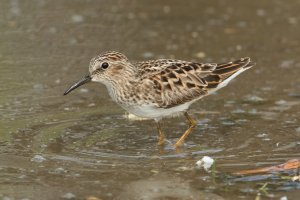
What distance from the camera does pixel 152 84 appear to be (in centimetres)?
1024

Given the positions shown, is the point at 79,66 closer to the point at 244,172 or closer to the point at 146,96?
the point at 146,96

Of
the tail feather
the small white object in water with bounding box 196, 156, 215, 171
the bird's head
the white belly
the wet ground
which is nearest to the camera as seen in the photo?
the wet ground

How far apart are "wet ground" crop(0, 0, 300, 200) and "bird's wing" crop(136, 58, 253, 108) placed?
2.15 ft

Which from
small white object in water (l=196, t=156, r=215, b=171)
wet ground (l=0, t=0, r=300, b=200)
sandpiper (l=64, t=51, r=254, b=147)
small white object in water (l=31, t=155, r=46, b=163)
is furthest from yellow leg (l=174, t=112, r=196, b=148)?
small white object in water (l=31, t=155, r=46, b=163)

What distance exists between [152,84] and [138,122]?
4.38 feet

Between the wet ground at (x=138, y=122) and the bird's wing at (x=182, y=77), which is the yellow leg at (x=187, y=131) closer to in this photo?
the wet ground at (x=138, y=122)

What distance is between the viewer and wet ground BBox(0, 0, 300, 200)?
8640mm

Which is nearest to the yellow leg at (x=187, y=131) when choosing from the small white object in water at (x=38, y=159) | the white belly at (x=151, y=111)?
the white belly at (x=151, y=111)

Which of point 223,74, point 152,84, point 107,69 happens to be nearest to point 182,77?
point 152,84

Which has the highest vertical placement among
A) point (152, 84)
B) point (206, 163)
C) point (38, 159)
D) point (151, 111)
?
point (152, 84)

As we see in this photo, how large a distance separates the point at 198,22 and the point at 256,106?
15.2 ft

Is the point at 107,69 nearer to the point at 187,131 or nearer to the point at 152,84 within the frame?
the point at 152,84

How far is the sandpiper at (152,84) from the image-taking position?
1019 cm

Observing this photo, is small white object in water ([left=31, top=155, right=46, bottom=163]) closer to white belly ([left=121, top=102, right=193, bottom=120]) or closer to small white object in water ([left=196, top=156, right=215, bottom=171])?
white belly ([left=121, top=102, right=193, bottom=120])
